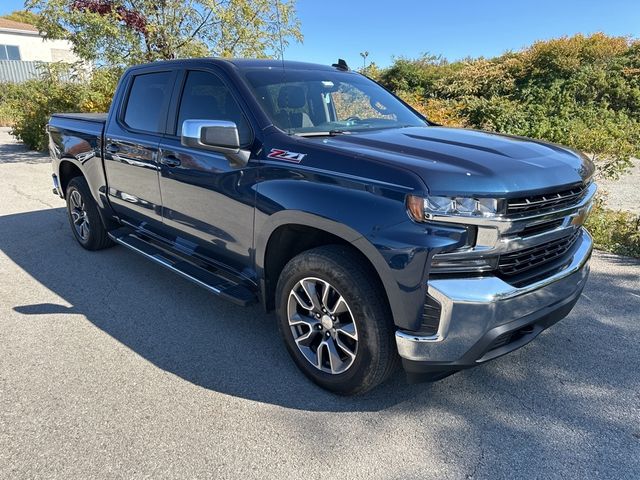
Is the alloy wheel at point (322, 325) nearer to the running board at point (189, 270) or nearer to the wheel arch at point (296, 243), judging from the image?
the wheel arch at point (296, 243)

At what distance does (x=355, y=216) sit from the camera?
7.63 feet

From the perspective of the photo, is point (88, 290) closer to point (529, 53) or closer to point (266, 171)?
point (266, 171)

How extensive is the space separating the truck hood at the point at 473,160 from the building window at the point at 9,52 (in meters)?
39.8

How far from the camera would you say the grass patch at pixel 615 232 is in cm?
512

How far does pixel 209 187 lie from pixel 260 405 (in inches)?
58.7

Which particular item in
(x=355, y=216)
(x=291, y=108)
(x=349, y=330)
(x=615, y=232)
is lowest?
(x=615, y=232)

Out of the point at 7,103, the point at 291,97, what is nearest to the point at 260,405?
the point at 291,97

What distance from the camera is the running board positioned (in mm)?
3104

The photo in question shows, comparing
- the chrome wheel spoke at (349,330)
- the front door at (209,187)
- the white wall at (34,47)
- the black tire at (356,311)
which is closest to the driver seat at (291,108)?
the front door at (209,187)

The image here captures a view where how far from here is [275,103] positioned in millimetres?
3098

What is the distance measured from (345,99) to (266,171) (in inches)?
48.6

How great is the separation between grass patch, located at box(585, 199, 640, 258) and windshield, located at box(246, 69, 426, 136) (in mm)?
3049

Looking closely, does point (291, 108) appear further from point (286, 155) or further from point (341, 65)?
point (341, 65)

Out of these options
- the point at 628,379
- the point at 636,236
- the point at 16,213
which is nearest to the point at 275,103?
the point at 628,379
